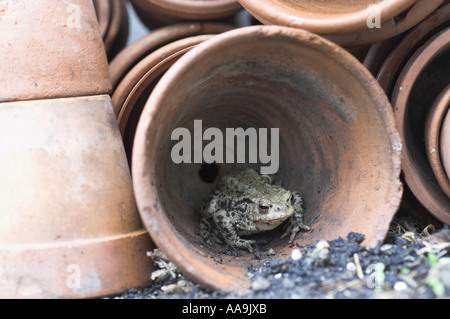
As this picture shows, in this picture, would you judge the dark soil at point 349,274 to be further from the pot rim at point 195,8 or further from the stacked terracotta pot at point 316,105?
the pot rim at point 195,8

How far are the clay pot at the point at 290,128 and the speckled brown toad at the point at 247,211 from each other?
74 millimetres

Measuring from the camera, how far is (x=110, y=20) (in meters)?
2.72

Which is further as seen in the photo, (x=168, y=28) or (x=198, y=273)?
(x=168, y=28)

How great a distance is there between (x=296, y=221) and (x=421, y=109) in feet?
3.30

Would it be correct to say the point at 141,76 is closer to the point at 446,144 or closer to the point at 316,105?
the point at 316,105

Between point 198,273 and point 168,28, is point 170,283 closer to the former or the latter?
point 198,273

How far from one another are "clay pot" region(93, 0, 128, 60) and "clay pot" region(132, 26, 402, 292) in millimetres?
857

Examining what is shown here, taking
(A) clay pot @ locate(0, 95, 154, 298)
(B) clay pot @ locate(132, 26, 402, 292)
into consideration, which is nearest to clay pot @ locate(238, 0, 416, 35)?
(B) clay pot @ locate(132, 26, 402, 292)

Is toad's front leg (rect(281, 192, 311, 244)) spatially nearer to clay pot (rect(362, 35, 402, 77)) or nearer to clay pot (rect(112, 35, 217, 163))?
clay pot (rect(362, 35, 402, 77))

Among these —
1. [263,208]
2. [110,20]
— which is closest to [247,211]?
[263,208]

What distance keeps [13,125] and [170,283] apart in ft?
3.08

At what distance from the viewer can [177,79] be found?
155 centimetres

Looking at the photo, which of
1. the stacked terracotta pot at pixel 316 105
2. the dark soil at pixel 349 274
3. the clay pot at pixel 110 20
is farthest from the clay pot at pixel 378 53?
the clay pot at pixel 110 20
